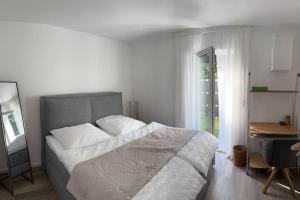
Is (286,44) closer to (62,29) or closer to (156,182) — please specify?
(156,182)

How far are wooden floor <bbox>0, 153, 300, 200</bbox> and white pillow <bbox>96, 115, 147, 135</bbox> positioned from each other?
1.07 m

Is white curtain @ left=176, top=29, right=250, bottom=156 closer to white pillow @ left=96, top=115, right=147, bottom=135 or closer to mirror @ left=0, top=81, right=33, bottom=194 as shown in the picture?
white pillow @ left=96, top=115, right=147, bottom=135

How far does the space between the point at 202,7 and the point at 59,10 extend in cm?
166

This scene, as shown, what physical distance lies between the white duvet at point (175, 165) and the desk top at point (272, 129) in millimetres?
696

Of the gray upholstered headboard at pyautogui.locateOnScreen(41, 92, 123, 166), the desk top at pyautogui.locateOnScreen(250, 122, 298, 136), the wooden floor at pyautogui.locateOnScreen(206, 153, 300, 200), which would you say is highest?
the gray upholstered headboard at pyautogui.locateOnScreen(41, 92, 123, 166)

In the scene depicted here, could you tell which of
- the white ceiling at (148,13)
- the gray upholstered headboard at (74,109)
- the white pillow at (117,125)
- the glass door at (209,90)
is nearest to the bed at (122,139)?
the gray upholstered headboard at (74,109)

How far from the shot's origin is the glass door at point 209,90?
3148 millimetres

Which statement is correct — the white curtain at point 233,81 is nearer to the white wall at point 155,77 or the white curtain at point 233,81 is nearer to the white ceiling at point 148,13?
the white ceiling at point 148,13

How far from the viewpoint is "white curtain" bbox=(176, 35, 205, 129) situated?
11.7 feet

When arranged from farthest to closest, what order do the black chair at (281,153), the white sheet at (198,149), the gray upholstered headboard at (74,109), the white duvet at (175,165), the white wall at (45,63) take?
the gray upholstered headboard at (74,109) → the white wall at (45,63) → the black chair at (281,153) → the white sheet at (198,149) → the white duvet at (175,165)

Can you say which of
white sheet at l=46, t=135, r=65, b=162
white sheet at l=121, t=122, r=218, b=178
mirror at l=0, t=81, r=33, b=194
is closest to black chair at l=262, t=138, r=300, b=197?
white sheet at l=121, t=122, r=218, b=178

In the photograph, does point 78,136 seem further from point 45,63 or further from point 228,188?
point 228,188

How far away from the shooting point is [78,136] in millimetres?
2576

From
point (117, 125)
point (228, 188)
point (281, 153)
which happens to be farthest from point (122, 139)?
point (281, 153)
